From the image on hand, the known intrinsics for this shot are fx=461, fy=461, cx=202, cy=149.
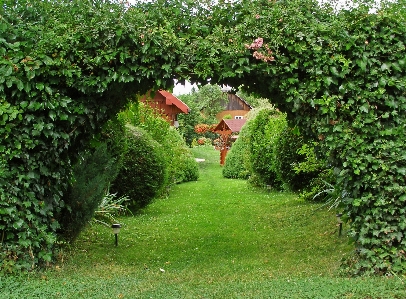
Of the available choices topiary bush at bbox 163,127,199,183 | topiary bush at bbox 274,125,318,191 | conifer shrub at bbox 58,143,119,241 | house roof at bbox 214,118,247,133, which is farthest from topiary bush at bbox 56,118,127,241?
house roof at bbox 214,118,247,133

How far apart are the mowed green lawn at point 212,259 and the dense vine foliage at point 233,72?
0.68m

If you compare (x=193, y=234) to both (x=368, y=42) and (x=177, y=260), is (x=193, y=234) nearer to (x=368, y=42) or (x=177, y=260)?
(x=177, y=260)

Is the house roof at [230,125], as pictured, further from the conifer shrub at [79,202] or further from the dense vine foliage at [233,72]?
the dense vine foliage at [233,72]

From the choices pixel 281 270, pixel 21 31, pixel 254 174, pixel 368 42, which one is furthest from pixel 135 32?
pixel 254 174

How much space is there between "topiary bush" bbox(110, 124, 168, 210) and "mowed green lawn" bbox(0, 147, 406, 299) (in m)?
0.58

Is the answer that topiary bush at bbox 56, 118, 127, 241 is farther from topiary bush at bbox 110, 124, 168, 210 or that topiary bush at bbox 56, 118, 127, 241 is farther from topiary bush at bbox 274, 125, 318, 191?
topiary bush at bbox 274, 125, 318, 191

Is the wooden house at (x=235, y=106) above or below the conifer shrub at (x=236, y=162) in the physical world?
above

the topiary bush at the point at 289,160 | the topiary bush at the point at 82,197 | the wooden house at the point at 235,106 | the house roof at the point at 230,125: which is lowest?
the topiary bush at the point at 82,197

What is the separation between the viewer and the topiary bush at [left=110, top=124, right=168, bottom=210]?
36.0 feet

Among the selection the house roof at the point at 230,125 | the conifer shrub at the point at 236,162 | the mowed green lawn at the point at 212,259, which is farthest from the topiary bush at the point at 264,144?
the house roof at the point at 230,125

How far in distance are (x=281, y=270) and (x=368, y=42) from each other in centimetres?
300

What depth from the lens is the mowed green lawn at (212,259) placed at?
4590mm

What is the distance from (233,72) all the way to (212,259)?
303 cm

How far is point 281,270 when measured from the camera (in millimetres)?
5984
